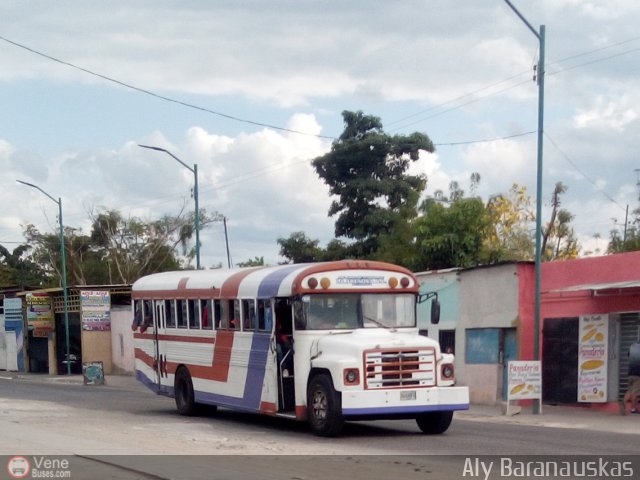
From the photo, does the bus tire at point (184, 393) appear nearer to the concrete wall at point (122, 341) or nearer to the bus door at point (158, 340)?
the bus door at point (158, 340)

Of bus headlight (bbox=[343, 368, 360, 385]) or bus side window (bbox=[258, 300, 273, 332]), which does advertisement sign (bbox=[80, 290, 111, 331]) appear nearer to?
bus side window (bbox=[258, 300, 273, 332])

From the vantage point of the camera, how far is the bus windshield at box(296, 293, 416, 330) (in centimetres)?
1759

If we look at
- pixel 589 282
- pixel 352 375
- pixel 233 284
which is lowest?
pixel 352 375

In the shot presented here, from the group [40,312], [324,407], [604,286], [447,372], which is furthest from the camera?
[40,312]

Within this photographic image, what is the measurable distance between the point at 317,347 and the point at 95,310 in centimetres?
3715

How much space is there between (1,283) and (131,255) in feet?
60.7

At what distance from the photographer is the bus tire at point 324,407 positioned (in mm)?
16469

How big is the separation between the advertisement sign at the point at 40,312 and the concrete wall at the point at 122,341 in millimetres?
5725

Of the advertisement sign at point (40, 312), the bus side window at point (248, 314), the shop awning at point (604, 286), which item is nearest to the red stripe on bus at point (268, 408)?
the bus side window at point (248, 314)

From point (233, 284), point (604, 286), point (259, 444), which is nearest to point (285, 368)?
point (259, 444)

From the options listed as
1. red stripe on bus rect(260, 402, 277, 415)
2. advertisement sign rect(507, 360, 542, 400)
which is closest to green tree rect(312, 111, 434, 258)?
advertisement sign rect(507, 360, 542, 400)

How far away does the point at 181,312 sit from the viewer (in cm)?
2228

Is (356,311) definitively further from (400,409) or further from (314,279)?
(400,409)

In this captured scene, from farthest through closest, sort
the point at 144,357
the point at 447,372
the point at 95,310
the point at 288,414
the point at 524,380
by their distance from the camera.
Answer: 1. the point at 95,310
2. the point at 524,380
3. the point at 144,357
4. the point at 288,414
5. the point at 447,372
